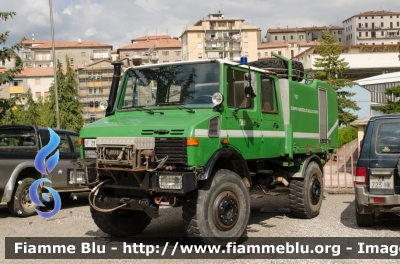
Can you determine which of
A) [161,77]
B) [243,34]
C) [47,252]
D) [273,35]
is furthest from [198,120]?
[273,35]

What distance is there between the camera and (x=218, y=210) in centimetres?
726

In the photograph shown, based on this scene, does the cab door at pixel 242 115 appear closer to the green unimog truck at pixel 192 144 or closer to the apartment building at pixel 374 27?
the green unimog truck at pixel 192 144

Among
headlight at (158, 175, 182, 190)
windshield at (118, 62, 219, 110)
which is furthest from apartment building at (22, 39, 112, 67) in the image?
headlight at (158, 175, 182, 190)

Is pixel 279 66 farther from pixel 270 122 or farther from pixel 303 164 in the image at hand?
pixel 303 164

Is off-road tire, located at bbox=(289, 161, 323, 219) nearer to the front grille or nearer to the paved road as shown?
the paved road

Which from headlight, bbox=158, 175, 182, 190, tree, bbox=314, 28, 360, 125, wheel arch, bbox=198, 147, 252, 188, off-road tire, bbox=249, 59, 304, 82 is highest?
tree, bbox=314, 28, 360, 125

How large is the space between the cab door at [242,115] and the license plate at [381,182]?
189 centimetres

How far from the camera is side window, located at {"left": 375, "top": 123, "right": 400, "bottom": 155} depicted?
330 inches

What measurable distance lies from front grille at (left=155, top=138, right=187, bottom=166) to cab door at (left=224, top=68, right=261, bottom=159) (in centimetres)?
93

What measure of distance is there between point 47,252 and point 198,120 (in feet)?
9.93

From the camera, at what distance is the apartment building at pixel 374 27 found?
137 metres

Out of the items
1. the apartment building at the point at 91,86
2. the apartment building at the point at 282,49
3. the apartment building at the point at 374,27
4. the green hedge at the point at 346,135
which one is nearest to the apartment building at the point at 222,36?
the apartment building at the point at 282,49

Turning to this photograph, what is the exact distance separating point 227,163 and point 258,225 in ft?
6.89

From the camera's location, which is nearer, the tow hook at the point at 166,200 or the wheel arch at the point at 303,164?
the tow hook at the point at 166,200
